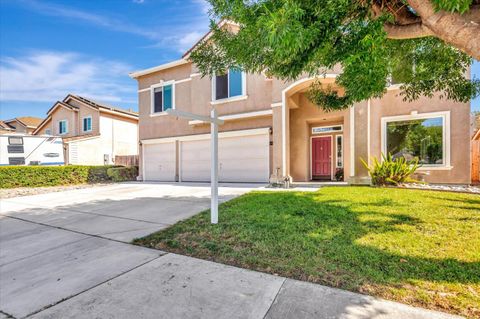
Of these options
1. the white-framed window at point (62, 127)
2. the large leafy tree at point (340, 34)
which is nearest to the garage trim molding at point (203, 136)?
the large leafy tree at point (340, 34)

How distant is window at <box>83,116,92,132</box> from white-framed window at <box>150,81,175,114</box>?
27.2 feet

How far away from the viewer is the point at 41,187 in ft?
41.6

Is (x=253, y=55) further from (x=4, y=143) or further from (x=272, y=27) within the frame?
(x=4, y=143)

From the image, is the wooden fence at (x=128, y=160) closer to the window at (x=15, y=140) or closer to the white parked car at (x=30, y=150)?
the white parked car at (x=30, y=150)

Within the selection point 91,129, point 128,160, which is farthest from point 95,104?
point 128,160

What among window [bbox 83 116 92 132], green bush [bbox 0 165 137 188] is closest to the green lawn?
green bush [bbox 0 165 137 188]

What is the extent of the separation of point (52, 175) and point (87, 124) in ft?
25.5

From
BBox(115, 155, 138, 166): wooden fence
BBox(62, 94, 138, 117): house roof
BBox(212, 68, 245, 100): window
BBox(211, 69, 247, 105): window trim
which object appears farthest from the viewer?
BBox(62, 94, 138, 117): house roof

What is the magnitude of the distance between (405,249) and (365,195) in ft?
12.4

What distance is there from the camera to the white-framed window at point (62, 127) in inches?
826

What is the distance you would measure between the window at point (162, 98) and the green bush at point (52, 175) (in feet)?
14.9

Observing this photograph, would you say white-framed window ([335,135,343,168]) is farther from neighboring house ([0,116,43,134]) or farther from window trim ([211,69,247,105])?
neighboring house ([0,116,43,134])

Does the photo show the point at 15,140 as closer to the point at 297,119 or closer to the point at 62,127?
the point at 62,127

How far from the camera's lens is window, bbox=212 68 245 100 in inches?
451
